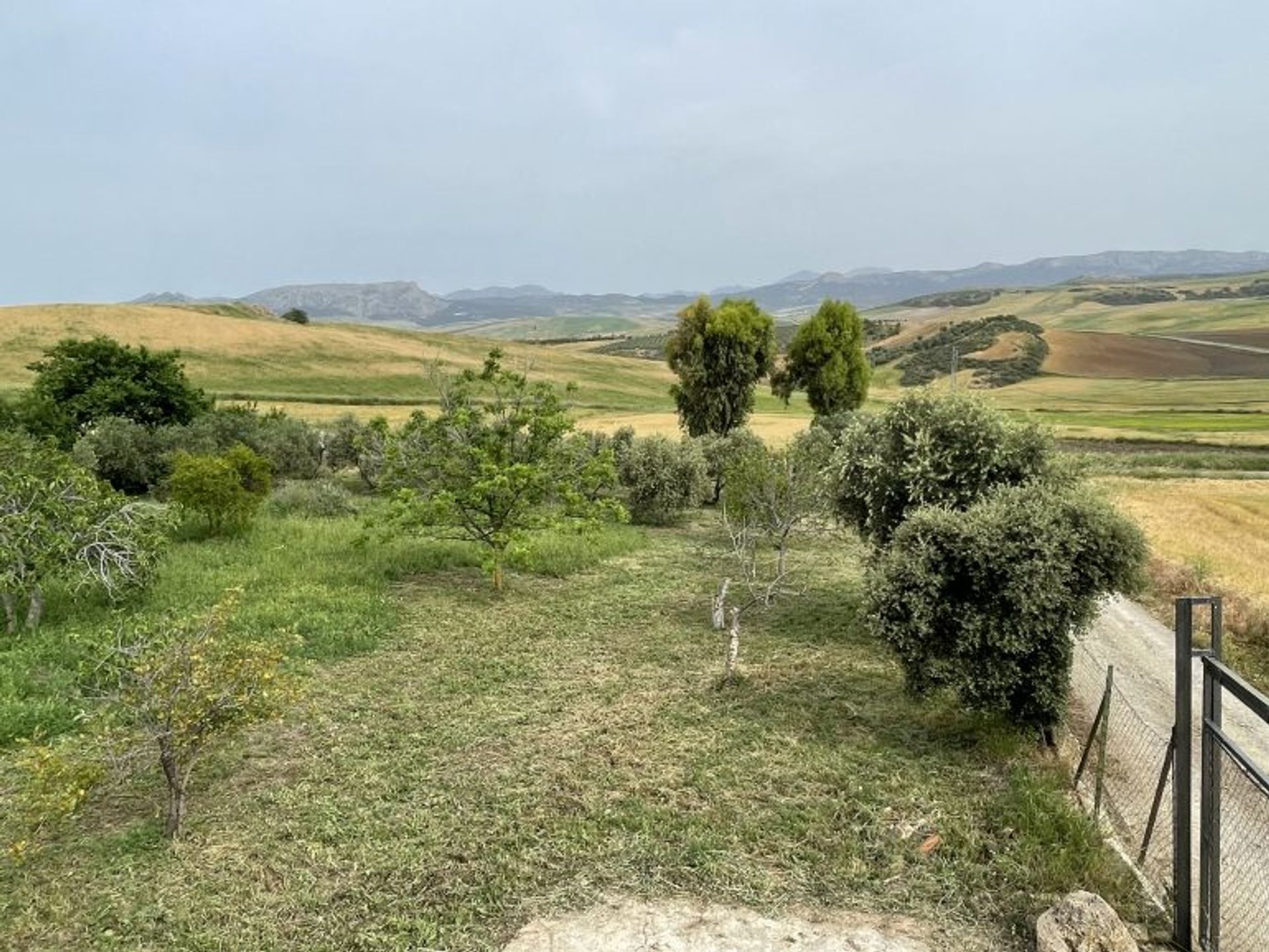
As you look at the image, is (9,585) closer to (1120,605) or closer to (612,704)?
(612,704)

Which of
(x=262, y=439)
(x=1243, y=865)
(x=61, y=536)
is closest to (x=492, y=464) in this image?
(x=61, y=536)

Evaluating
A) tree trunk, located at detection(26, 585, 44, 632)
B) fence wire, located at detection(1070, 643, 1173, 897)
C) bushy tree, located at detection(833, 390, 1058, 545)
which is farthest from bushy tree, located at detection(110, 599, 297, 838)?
bushy tree, located at detection(833, 390, 1058, 545)

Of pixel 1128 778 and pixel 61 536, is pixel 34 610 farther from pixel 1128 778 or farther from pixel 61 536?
pixel 1128 778

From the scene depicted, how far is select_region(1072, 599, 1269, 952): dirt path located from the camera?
8086 mm

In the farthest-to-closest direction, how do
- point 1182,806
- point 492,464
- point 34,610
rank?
point 492,464 → point 34,610 → point 1182,806

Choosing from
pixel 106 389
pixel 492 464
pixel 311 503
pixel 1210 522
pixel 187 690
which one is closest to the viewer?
pixel 187 690

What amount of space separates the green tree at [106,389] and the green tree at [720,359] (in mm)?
23139

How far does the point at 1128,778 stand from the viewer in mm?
10438

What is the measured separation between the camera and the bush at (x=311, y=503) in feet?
91.7

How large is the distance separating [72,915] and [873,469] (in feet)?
43.6

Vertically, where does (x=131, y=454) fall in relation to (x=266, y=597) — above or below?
above

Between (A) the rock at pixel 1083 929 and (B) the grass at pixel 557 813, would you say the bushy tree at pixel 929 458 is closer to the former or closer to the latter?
(B) the grass at pixel 557 813

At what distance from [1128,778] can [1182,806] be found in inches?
153

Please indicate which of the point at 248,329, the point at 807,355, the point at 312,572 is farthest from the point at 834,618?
the point at 248,329
